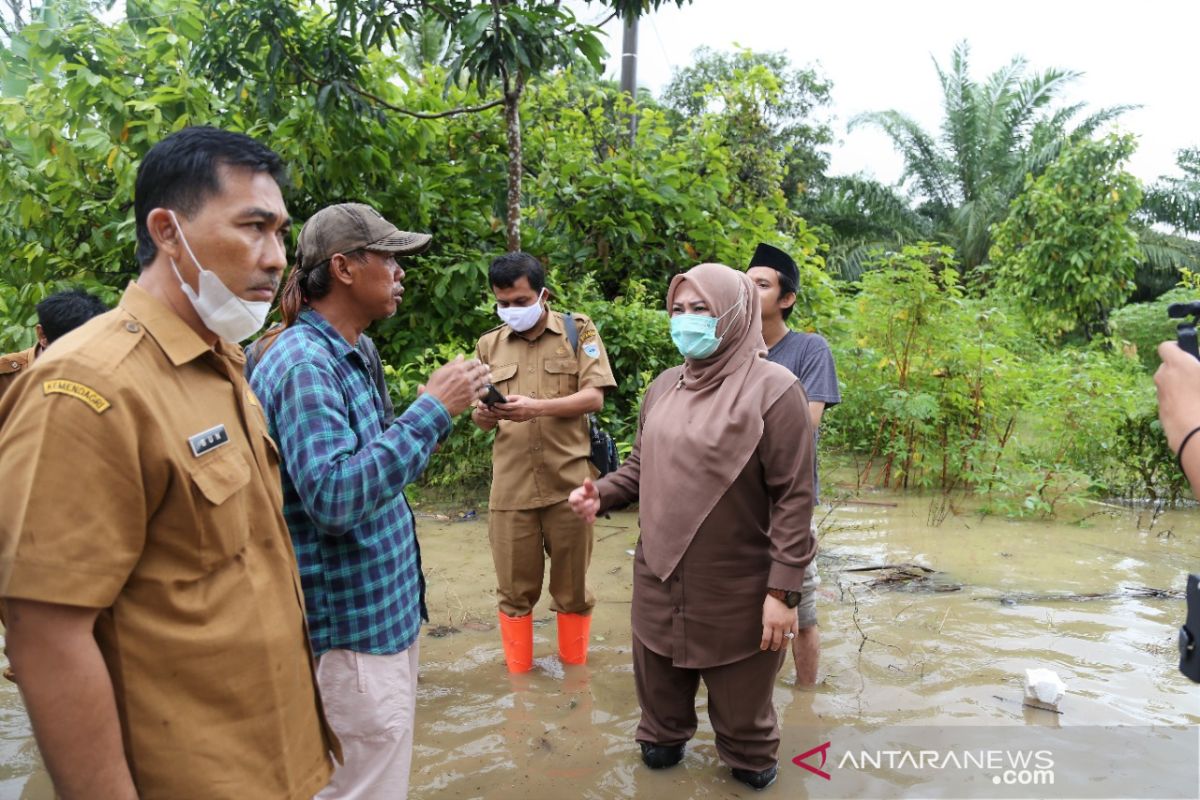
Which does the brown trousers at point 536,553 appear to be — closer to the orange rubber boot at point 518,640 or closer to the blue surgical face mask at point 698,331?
the orange rubber boot at point 518,640

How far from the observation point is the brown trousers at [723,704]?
2914 millimetres

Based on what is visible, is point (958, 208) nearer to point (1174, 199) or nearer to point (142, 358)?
point (1174, 199)

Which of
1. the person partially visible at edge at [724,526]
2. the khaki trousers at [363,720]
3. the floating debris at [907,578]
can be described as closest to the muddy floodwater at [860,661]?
the floating debris at [907,578]

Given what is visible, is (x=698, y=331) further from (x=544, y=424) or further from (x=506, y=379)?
(x=506, y=379)

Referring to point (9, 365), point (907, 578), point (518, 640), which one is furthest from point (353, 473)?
point (907, 578)

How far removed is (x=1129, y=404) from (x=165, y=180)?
7511 millimetres

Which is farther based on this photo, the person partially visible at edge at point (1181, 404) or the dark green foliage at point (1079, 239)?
the dark green foliage at point (1079, 239)

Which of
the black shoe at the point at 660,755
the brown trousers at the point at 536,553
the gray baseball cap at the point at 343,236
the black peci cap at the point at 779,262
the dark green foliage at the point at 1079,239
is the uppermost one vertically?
the dark green foliage at the point at 1079,239

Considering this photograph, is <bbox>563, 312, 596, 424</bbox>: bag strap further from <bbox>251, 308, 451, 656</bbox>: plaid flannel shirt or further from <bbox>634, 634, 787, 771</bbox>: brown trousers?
<bbox>251, 308, 451, 656</bbox>: plaid flannel shirt

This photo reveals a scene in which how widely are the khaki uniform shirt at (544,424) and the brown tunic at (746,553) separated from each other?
1.02 metres

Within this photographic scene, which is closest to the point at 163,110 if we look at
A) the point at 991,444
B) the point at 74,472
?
the point at 74,472

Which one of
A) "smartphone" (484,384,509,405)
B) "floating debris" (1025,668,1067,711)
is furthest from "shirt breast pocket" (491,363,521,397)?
"floating debris" (1025,668,1067,711)

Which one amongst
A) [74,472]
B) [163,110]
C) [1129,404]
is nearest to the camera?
[74,472]

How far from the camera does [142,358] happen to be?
52.1 inches
